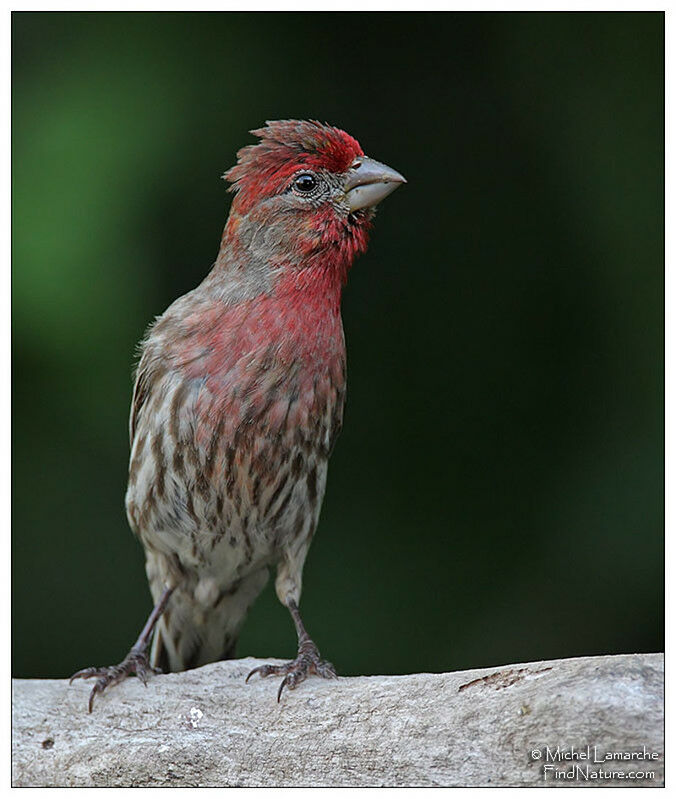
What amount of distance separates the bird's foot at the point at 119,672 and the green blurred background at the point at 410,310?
1.89 ft

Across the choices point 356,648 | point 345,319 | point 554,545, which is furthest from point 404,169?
point 356,648

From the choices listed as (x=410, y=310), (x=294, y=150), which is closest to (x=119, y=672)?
(x=410, y=310)

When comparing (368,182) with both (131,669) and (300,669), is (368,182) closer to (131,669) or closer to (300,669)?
(300,669)

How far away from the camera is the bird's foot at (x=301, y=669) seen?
3172 mm

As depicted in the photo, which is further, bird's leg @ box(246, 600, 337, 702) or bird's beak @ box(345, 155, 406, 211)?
A: bird's leg @ box(246, 600, 337, 702)

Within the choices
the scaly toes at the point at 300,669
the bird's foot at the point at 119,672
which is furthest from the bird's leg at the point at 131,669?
the scaly toes at the point at 300,669

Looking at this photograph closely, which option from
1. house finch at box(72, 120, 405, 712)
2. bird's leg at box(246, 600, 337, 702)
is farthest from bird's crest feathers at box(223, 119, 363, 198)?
bird's leg at box(246, 600, 337, 702)

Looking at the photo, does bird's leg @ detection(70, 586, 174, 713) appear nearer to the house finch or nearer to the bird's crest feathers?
the house finch

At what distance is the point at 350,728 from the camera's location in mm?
2854

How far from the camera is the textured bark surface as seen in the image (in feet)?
8.02

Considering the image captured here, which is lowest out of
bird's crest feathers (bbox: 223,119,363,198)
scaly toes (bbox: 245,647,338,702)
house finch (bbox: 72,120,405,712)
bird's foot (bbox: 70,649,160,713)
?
bird's foot (bbox: 70,649,160,713)

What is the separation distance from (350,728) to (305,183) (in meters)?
1.39

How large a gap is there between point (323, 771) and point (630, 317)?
6.43 ft

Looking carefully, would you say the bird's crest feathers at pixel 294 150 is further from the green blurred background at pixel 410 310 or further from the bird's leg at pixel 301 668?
the bird's leg at pixel 301 668
